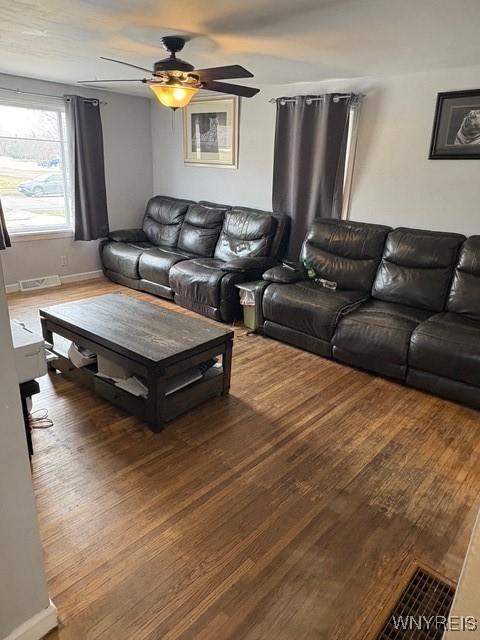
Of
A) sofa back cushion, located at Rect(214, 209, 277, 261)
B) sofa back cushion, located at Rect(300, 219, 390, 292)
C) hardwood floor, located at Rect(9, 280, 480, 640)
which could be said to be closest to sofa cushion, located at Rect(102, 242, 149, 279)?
sofa back cushion, located at Rect(214, 209, 277, 261)

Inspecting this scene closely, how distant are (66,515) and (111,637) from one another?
0.62m

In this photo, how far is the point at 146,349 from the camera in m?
2.51

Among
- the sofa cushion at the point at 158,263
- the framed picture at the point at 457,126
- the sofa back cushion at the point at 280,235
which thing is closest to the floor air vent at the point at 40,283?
the sofa cushion at the point at 158,263

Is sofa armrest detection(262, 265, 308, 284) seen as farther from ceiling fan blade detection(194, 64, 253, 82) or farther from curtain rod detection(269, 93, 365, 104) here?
ceiling fan blade detection(194, 64, 253, 82)

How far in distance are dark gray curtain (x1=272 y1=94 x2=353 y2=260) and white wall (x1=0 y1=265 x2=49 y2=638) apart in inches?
141

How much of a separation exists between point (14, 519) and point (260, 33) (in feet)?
8.95

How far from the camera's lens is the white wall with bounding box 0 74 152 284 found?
4859 mm

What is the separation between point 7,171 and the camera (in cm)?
463

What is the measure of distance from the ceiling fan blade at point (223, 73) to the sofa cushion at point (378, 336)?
1.86 meters

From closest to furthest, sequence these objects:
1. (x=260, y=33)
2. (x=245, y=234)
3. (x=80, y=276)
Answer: (x=260, y=33)
(x=245, y=234)
(x=80, y=276)

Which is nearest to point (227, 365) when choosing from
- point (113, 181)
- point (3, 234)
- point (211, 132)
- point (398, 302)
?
point (398, 302)

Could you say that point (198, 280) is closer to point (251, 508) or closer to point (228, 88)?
point (228, 88)

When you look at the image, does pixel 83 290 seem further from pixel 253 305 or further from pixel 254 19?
pixel 254 19

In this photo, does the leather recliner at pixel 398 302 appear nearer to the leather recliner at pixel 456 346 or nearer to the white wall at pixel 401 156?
the leather recliner at pixel 456 346
